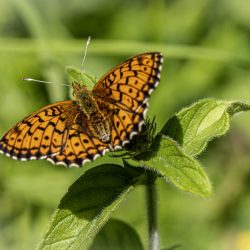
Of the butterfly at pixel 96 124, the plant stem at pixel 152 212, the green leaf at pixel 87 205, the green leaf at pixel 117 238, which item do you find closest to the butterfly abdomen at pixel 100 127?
the butterfly at pixel 96 124

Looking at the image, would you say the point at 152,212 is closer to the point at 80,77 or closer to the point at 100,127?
the point at 100,127

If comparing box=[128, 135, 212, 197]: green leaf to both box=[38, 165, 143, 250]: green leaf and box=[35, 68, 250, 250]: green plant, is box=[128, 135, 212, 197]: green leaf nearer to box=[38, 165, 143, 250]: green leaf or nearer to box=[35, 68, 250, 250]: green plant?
box=[35, 68, 250, 250]: green plant

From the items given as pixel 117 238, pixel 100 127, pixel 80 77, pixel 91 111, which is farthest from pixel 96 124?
pixel 117 238

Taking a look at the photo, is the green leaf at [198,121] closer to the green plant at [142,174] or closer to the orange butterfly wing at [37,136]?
the green plant at [142,174]

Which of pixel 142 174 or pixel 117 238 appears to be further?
pixel 117 238

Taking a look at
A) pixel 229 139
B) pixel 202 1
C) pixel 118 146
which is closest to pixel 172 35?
pixel 202 1

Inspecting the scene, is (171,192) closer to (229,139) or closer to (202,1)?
(229,139)
